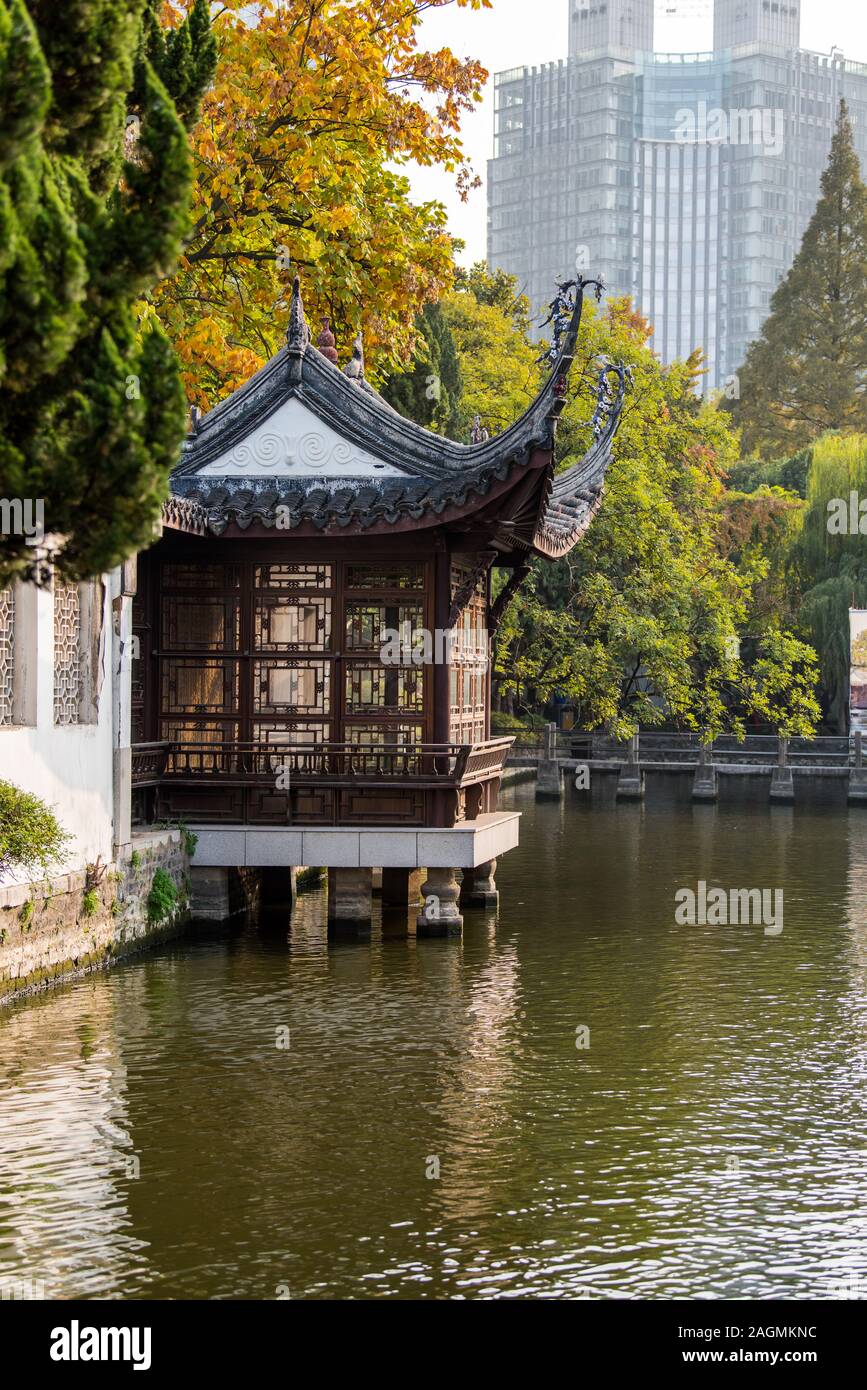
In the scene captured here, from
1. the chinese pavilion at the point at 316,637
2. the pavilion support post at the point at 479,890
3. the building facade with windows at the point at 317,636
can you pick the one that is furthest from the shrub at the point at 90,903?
the pavilion support post at the point at 479,890

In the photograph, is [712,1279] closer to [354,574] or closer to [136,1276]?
[136,1276]

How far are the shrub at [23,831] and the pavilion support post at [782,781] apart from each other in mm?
27102

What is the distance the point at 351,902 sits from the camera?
667 inches

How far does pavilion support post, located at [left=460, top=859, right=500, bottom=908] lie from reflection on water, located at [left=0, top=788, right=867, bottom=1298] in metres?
1.58

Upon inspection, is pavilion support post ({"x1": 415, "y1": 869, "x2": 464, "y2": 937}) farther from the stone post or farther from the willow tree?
the willow tree

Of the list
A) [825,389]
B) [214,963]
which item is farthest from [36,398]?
[825,389]

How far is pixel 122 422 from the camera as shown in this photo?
633 cm

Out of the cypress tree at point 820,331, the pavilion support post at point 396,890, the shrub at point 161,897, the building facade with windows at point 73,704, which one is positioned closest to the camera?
the building facade with windows at point 73,704

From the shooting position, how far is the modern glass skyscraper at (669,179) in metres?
135

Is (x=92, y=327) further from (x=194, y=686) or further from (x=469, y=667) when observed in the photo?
(x=469, y=667)

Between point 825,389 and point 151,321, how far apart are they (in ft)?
210

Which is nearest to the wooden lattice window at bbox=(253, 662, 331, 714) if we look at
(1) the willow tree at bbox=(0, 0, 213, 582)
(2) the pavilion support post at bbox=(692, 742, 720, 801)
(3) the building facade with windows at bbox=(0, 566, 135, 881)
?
(3) the building facade with windows at bbox=(0, 566, 135, 881)

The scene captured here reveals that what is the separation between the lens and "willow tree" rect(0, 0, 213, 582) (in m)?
6.05

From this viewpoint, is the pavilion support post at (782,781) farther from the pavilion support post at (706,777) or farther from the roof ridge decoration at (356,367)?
the roof ridge decoration at (356,367)
